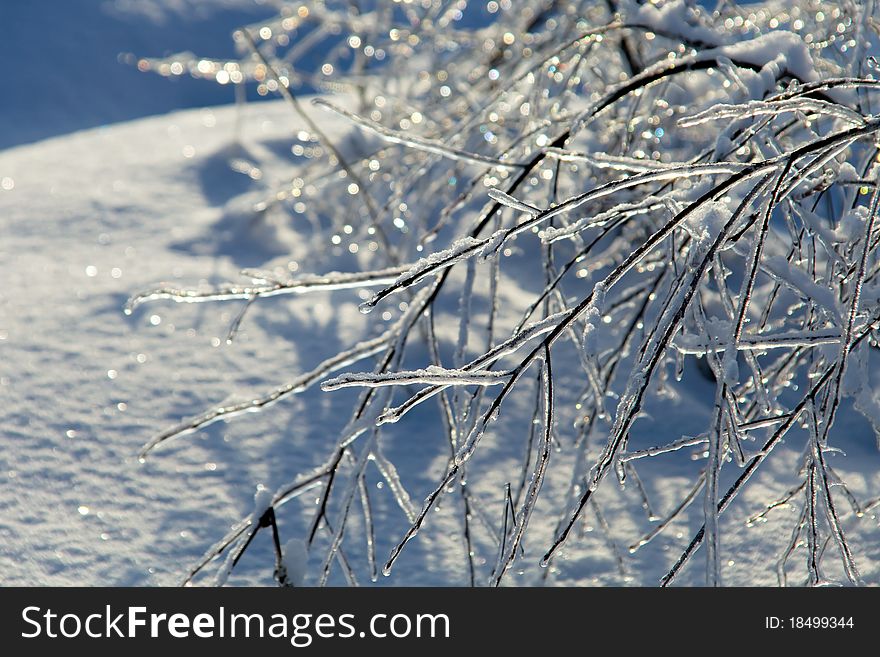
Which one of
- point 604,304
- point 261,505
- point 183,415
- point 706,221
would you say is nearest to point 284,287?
point 261,505

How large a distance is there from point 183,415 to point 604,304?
1394mm

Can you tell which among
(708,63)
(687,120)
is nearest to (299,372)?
(708,63)

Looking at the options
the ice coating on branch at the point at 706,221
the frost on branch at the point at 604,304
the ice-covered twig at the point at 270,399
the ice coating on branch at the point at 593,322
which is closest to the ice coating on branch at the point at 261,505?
the frost on branch at the point at 604,304

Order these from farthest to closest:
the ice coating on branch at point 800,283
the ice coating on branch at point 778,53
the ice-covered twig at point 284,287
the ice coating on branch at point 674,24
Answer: the ice coating on branch at point 674,24, the ice coating on branch at point 778,53, the ice-covered twig at point 284,287, the ice coating on branch at point 800,283

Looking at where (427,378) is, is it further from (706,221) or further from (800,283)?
(800,283)

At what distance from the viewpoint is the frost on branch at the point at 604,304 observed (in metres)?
1.11

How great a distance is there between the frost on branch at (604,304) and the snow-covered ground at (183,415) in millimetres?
27

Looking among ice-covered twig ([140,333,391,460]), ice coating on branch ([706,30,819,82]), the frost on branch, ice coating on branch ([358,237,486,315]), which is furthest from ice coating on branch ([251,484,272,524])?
ice coating on branch ([706,30,819,82])

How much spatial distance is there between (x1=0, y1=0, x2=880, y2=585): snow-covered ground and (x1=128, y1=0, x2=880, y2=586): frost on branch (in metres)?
0.03

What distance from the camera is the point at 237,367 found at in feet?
9.73

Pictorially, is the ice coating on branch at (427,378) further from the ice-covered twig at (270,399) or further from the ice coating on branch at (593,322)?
the ice-covered twig at (270,399)

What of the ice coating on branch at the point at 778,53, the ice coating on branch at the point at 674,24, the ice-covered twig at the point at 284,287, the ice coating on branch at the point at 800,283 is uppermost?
the ice coating on branch at the point at 674,24

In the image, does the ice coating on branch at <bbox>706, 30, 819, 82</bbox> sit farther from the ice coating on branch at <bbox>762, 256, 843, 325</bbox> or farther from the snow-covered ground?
the snow-covered ground
